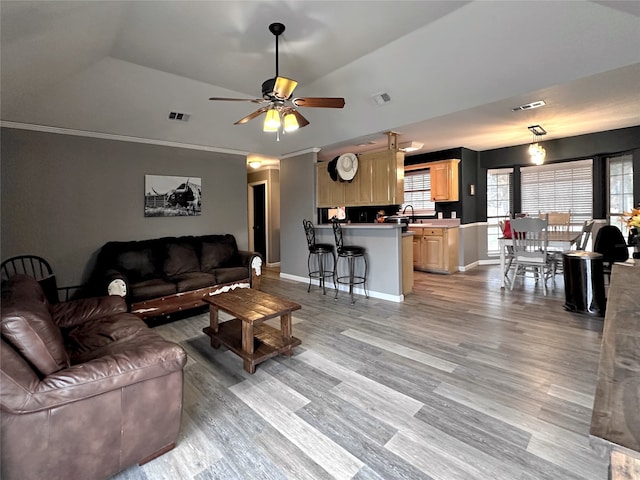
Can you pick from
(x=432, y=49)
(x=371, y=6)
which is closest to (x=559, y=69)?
(x=432, y=49)

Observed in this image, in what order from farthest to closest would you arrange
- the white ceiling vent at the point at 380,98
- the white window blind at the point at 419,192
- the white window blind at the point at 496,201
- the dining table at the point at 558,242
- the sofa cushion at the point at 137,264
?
the white window blind at the point at 419,192
the white window blind at the point at 496,201
the dining table at the point at 558,242
the sofa cushion at the point at 137,264
the white ceiling vent at the point at 380,98

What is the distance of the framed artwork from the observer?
4703 millimetres

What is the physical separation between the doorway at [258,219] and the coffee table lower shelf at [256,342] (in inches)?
195

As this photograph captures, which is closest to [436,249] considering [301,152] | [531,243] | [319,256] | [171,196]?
[531,243]

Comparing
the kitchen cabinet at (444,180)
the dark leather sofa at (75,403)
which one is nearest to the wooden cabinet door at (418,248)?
the kitchen cabinet at (444,180)

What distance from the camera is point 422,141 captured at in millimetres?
5516

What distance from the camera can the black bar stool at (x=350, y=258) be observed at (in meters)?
4.68

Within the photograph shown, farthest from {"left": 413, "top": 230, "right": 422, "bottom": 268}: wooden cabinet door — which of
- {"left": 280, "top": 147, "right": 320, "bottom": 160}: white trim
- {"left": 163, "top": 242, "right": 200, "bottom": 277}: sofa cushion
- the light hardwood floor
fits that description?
{"left": 163, "top": 242, "right": 200, "bottom": 277}: sofa cushion

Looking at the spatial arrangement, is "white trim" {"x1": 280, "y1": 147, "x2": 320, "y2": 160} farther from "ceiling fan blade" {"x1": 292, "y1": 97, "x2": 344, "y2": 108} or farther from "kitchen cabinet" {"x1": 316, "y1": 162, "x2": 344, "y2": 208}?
"ceiling fan blade" {"x1": 292, "y1": 97, "x2": 344, "y2": 108}

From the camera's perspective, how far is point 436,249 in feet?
20.7

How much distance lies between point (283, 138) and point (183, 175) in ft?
5.99

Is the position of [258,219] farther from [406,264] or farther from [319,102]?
[319,102]

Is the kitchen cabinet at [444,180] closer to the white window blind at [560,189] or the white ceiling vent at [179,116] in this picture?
the white window blind at [560,189]

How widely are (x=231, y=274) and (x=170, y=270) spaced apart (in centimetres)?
84
